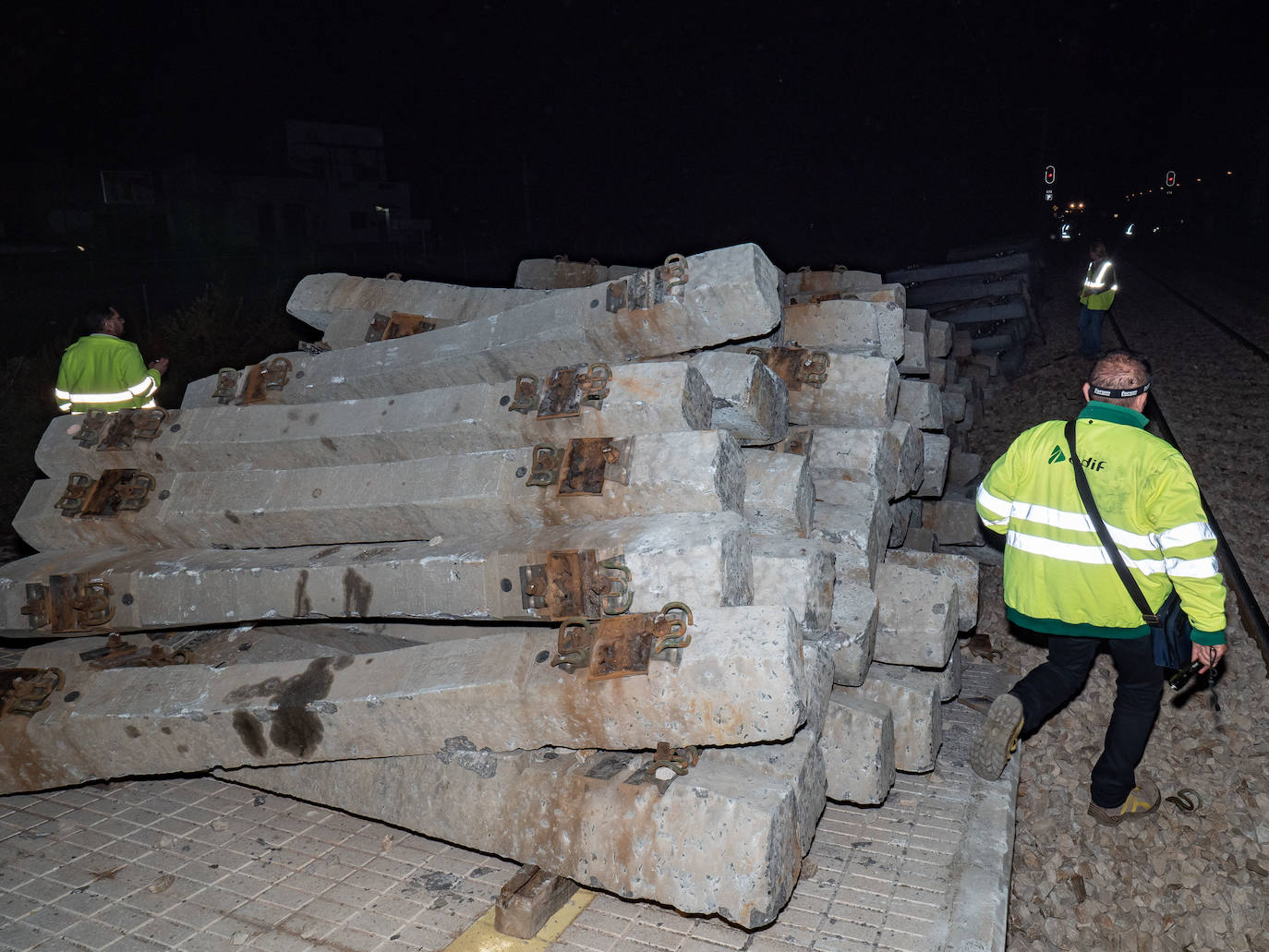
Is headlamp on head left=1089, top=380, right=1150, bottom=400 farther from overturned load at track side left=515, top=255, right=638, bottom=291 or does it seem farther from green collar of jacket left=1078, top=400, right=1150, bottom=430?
overturned load at track side left=515, top=255, right=638, bottom=291

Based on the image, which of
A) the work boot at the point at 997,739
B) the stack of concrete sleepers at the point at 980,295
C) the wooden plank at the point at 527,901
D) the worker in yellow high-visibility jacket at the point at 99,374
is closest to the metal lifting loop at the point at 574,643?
the wooden plank at the point at 527,901

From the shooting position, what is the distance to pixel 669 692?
10.8 feet

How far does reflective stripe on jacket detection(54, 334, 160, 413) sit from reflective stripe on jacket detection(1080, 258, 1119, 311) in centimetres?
1111

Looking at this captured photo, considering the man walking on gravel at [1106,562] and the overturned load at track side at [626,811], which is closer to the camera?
the overturned load at track side at [626,811]

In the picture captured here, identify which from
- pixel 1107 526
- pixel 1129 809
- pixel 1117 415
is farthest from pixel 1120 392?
pixel 1129 809

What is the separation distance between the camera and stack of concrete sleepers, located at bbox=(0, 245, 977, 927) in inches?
135

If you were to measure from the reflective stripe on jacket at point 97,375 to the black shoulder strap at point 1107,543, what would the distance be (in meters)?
6.27

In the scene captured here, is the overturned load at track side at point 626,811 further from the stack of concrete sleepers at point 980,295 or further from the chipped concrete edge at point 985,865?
the stack of concrete sleepers at point 980,295

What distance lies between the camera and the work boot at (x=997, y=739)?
164 inches

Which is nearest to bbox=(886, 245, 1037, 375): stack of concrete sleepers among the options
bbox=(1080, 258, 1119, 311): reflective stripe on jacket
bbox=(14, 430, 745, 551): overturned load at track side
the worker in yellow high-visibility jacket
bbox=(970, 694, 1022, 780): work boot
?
bbox=(1080, 258, 1119, 311): reflective stripe on jacket

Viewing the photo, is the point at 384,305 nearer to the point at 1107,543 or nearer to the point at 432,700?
the point at 432,700

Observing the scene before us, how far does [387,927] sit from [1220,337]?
1561cm

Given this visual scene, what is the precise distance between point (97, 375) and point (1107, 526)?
672 cm

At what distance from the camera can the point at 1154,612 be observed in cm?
405
